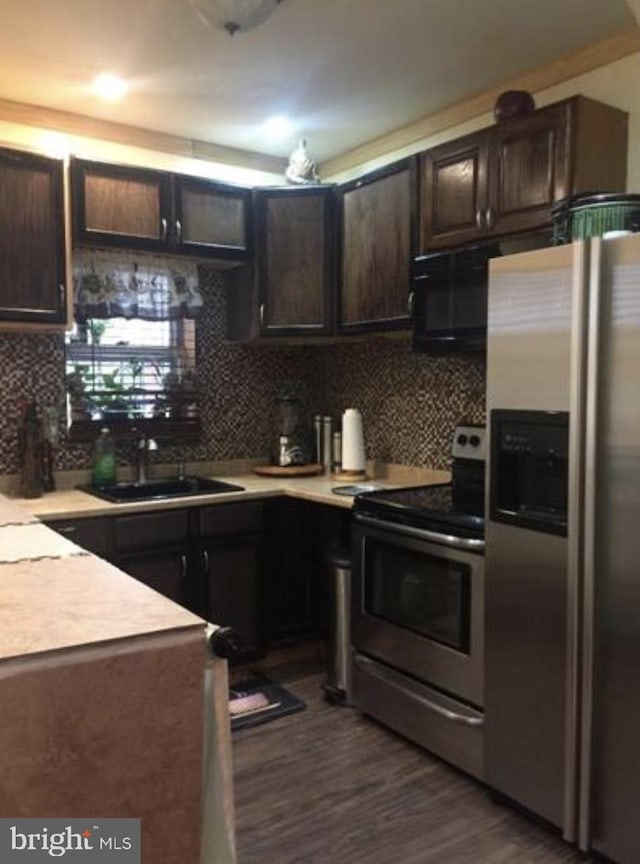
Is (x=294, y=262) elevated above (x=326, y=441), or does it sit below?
above

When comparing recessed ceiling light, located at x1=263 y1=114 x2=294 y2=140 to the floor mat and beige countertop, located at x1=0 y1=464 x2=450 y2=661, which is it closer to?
beige countertop, located at x1=0 y1=464 x2=450 y2=661

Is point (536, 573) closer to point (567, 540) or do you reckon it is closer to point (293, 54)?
point (567, 540)

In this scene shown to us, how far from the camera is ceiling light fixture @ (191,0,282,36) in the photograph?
5.98 ft

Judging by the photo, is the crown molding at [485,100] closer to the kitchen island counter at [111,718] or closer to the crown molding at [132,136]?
the crown molding at [132,136]

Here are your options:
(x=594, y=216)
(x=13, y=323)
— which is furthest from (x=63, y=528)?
(x=594, y=216)

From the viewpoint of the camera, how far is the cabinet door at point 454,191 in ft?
8.89

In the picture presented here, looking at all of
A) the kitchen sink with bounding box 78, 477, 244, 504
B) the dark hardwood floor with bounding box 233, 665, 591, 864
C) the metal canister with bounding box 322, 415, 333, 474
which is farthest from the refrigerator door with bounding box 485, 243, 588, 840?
the metal canister with bounding box 322, 415, 333, 474

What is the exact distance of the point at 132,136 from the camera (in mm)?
3404

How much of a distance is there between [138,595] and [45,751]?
0.36 meters

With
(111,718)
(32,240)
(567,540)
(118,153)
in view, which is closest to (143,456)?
(32,240)

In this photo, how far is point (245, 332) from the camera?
3660 mm

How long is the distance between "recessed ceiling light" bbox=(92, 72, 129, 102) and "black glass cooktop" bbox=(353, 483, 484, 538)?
1.91m

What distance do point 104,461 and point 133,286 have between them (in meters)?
0.86

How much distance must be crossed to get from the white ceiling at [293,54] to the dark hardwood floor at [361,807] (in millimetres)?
2545
